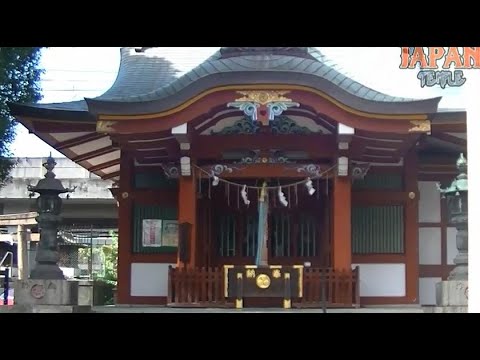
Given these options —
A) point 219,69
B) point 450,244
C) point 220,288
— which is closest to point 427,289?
point 450,244

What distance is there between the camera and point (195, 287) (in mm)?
12469

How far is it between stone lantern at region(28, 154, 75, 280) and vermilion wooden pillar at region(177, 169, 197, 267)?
200 centimetres

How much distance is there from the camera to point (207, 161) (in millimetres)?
13180

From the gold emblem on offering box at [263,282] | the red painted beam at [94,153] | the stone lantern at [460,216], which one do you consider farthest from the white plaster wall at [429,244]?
the red painted beam at [94,153]

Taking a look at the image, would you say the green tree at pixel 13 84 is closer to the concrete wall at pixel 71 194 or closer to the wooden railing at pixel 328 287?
the wooden railing at pixel 328 287

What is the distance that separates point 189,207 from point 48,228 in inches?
92.6

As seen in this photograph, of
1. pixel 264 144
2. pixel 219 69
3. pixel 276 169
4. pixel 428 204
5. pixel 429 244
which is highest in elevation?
pixel 219 69

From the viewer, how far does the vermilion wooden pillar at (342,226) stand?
41.2ft

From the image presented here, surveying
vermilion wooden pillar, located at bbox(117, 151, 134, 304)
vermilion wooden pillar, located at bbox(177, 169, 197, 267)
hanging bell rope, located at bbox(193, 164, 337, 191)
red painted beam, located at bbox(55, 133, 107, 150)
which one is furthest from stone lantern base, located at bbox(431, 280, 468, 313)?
red painted beam, located at bbox(55, 133, 107, 150)

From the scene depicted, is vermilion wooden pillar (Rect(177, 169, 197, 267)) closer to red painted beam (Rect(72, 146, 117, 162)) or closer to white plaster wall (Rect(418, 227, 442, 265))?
red painted beam (Rect(72, 146, 117, 162))

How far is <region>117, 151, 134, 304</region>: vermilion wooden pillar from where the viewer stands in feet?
45.5

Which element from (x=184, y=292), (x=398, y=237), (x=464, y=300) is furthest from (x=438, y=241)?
(x=184, y=292)

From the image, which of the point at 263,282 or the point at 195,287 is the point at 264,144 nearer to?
the point at 263,282

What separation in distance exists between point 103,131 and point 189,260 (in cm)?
262
